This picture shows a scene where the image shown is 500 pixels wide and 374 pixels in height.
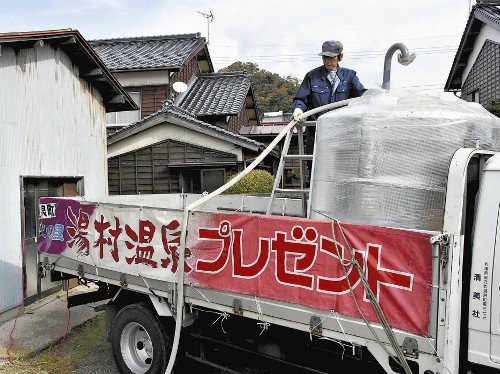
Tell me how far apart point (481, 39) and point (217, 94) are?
392 inches

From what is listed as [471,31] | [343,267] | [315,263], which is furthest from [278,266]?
[471,31]

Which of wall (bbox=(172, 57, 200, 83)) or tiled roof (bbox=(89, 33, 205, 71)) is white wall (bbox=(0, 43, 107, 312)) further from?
wall (bbox=(172, 57, 200, 83))

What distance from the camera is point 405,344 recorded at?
274cm

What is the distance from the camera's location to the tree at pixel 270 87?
144 feet

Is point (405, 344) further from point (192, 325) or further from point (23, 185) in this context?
point (23, 185)

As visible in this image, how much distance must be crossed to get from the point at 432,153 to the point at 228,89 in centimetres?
1689

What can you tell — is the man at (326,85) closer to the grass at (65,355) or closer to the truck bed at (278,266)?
the truck bed at (278,266)

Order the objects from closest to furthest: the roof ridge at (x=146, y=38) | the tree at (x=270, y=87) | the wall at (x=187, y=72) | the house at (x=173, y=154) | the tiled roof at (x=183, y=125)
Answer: the tiled roof at (x=183, y=125), the house at (x=173, y=154), the wall at (x=187, y=72), the roof ridge at (x=146, y=38), the tree at (x=270, y=87)

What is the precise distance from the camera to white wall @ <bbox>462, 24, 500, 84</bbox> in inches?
477

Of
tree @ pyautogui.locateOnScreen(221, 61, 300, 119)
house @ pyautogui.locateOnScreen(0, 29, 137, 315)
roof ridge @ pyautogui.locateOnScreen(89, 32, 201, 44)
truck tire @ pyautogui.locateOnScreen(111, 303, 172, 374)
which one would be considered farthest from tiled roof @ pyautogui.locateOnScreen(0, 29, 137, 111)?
tree @ pyautogui.locateOnScreen(221, 61, 300, 119)

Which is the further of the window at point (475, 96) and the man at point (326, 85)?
the window at point (475, 96)

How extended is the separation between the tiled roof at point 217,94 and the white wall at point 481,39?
8.17 meters

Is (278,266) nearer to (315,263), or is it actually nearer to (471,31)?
(315,263)

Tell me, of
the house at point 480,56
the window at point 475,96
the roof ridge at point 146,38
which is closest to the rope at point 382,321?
the house at point 480,56
